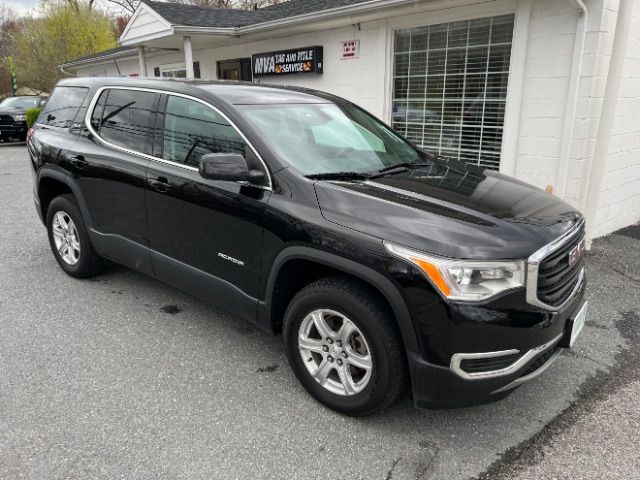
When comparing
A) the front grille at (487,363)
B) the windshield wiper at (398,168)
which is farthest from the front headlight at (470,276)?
the windshield wiper at (398,168)

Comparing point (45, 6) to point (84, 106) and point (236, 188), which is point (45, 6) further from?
point (236, 188)

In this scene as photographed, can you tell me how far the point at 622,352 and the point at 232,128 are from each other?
3088mm

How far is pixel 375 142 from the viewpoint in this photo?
11.9ft

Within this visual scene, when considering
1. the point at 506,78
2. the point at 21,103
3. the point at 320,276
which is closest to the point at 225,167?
the point at 320,276

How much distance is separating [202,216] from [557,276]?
209 centimetres

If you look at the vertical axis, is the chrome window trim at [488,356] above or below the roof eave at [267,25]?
below

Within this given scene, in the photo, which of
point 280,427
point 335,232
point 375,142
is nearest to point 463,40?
point 375,142

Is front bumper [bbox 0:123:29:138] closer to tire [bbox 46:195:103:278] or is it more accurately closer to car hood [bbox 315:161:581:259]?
tire [bbox 46:195:103:278]

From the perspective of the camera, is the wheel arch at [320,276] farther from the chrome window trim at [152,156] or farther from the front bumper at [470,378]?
the chrome window trim at [152,156]

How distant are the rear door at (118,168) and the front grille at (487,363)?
8.04 ft

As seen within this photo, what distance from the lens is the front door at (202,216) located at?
3014 millimetres

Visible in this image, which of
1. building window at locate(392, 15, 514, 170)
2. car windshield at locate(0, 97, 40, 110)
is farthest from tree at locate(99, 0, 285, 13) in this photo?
building window at locate(392, 15, 514, 170)

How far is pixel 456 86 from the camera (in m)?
6.95

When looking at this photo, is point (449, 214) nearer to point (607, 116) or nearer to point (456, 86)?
point (607, 116)
